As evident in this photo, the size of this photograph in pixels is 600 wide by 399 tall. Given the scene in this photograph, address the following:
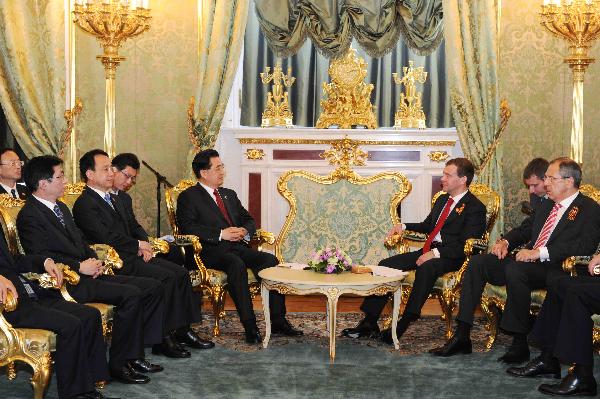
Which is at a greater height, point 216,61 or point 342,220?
point 216,61

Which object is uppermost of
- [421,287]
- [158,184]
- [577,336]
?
[158,184]

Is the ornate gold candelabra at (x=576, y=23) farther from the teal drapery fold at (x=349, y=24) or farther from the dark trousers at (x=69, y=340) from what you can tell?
the dark trousers at (x=69, y=340)

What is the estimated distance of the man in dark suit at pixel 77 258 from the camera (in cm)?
497

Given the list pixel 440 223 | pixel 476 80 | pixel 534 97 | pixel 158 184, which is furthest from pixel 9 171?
pixel 534 97

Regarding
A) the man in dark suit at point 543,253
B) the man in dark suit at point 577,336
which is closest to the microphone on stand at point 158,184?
the man in dark suit at point 543,253

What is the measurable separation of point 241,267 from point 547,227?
2.07 meters

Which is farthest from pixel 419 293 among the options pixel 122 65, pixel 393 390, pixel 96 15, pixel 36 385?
pixel 122 65

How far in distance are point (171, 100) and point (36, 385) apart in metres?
4.27

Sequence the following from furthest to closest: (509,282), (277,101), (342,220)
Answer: (277,101), (342,220), (509,282)

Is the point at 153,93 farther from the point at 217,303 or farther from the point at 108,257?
the point at 108,257

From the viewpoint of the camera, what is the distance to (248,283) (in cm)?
639

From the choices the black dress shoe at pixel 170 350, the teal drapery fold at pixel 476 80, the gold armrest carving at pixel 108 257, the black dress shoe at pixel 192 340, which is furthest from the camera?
the teal drapery fold at pixel 476 80

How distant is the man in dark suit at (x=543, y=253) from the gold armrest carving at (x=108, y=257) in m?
2.10

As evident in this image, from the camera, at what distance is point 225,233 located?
652cm
